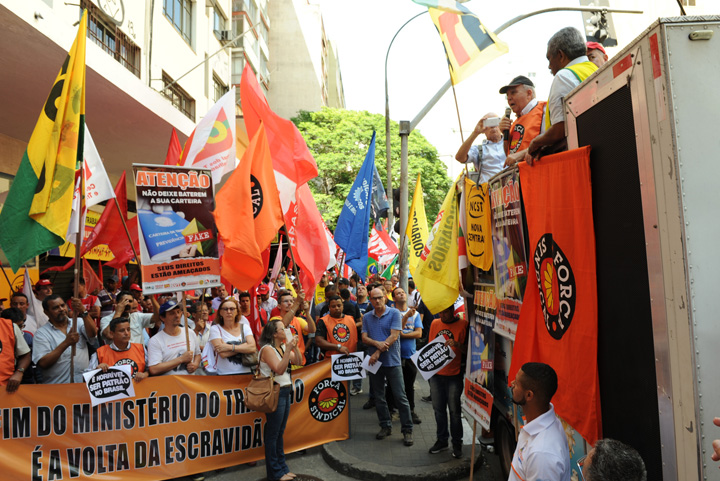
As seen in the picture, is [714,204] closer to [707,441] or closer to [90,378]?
[707,441]

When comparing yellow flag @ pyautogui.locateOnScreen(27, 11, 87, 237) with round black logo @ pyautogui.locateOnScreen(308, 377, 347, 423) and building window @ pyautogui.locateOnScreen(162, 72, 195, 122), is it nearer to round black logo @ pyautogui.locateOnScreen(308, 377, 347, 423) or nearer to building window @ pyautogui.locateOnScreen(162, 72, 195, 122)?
round black logo @ pyautogui.locateOnScreen(308, 377, 347, 423)

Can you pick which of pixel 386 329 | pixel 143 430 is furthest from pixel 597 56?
pixel 143 430

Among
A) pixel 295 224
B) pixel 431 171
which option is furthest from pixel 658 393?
pixel 431 171

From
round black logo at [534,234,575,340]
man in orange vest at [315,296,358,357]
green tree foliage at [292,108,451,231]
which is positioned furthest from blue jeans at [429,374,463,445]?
green tree foliage at [292,108,451,231]

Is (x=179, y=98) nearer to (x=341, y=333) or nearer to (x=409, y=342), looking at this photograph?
(x=341, y=333)

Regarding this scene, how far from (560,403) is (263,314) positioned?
8051mm

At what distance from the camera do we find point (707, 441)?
2.20 m

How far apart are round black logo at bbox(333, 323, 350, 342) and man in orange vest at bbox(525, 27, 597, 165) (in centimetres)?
471

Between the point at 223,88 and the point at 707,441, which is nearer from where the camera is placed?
the point at 707,441

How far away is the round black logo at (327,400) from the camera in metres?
7.08

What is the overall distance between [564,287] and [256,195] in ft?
14.5

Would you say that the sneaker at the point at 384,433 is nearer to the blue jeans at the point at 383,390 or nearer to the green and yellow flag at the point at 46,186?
the blue jeans at the point at 383,390

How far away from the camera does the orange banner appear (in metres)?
5.50

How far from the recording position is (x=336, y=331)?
7.89m
